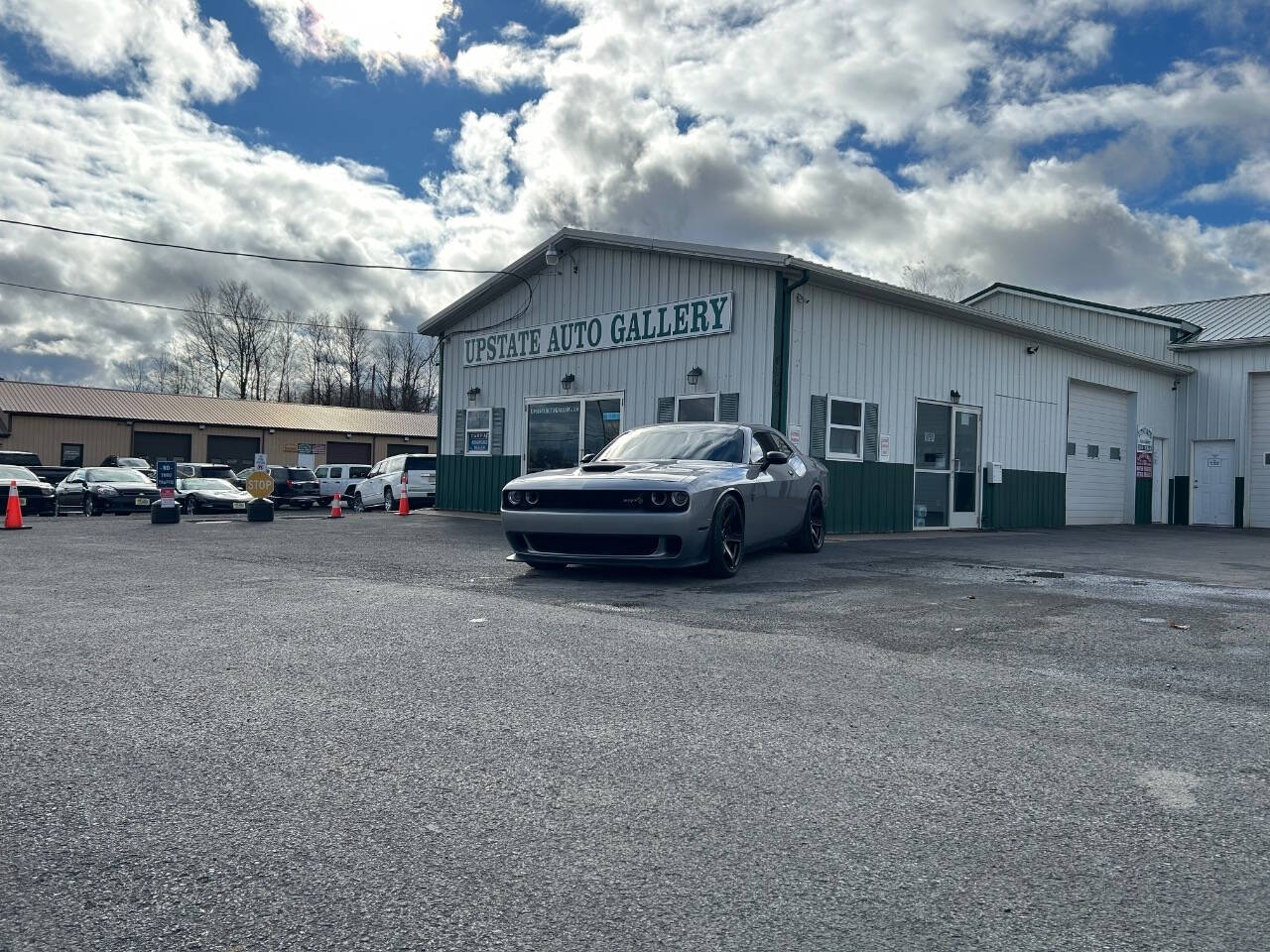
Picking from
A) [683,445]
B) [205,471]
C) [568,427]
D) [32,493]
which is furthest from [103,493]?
[683,445]

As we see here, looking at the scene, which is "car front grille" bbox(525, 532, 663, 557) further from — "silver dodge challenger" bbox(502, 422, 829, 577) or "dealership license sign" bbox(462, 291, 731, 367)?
"dealership license sign" bbox(462, 291, 731, 367)

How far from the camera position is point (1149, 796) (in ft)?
10.4

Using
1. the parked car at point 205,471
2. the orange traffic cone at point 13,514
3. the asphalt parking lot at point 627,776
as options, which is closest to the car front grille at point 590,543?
the asphalt parking lot at point 627,776

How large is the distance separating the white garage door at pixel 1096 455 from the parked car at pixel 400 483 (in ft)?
47.9

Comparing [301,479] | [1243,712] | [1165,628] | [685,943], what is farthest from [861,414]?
[301,479]

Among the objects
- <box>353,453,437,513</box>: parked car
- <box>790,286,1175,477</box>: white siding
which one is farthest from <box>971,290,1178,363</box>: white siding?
<box>353,453,437,513</box>: parked car

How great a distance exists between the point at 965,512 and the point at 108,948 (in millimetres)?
17802

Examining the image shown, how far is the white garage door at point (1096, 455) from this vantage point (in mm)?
21578

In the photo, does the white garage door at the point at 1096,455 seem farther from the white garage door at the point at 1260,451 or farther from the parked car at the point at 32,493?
the parked car at the point at 32,493

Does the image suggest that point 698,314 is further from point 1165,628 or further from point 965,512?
point 1165,628

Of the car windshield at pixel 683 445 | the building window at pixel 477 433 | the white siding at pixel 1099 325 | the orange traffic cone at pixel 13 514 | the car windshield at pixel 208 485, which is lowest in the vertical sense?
the orange traffic cone at pixel 13 514

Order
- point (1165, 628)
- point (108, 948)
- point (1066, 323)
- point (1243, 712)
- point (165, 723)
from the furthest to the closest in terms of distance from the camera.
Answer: point (1066, 323), point (1165, 628), point (1243, 712), point (165, 723), point (108, 948)

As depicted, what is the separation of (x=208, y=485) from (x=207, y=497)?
33.1 inches

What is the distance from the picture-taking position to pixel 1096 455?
22.5 metres
